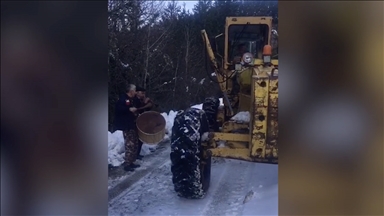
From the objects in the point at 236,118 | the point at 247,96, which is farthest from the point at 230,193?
the point at 247,96

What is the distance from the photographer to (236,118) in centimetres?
408

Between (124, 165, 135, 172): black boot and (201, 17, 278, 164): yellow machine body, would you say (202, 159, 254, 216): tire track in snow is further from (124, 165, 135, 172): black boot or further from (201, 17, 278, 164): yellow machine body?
(124, 165, 135, 172): black boot

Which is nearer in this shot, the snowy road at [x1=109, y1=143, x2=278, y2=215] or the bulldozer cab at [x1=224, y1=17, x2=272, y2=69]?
the snowy road at [x1=109, y1=143, x2=278, y2=215]

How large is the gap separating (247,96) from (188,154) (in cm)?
102

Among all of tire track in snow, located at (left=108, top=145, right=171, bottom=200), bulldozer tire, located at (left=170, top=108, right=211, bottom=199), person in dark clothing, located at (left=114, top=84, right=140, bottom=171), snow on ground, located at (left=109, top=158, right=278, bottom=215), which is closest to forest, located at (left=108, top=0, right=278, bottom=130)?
person in dark clothing, located at (left=114, top=84, right=140, bottom=171)

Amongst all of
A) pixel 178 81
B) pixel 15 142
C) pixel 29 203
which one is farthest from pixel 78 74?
pixel 178 81

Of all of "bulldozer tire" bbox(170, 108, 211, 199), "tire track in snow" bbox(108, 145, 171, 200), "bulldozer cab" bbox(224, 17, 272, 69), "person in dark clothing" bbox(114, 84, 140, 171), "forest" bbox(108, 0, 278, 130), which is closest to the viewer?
"bulldozer tire" bbox(170, 108, 211, 199)

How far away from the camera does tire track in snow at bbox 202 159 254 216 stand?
3466 mm

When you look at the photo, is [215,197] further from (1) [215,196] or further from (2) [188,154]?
(2) [188,154]

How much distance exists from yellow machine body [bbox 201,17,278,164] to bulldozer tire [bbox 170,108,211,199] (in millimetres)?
130

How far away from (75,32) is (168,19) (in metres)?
6.86

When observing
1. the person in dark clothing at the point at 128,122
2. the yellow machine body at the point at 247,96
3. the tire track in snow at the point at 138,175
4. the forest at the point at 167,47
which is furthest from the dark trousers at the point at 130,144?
the yellow machine body at the point at 247,96

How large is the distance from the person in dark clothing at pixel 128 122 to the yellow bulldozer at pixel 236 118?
0.95 m

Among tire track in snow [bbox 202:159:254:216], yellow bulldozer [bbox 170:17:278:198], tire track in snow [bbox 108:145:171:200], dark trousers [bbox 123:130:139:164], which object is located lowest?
tire track in snow [bbox 108:145:171:200]
